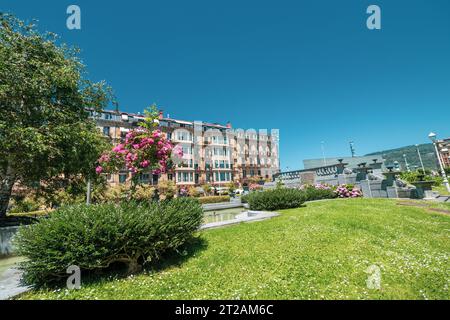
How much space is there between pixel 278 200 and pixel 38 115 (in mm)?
14318

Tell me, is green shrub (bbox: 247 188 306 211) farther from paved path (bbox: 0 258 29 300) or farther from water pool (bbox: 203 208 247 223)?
paved path (bbox: 0 258 29 300)

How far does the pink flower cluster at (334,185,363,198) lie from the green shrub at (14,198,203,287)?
58.1 ft

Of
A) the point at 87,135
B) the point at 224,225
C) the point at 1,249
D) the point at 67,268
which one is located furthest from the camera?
the point at 87,135

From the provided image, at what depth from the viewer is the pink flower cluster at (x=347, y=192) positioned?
Result: 18.2 meters

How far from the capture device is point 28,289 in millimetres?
4277

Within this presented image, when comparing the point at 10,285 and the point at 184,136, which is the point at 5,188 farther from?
the point at 184,136

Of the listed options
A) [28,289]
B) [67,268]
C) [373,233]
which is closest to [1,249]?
[28,289]

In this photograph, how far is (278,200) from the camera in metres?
13.8

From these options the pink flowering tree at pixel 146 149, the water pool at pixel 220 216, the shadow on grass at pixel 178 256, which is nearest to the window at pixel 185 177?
the water pool at pixel 220 216

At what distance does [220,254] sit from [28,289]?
172 inches

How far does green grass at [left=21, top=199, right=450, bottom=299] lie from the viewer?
13.1ft

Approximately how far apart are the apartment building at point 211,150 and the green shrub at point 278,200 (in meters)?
31.1
